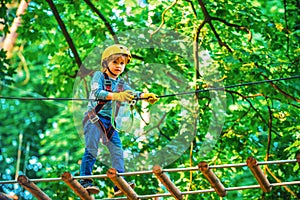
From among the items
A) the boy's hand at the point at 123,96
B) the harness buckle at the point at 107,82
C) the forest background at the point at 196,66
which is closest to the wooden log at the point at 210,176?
the boy's hand at the point at 123,96

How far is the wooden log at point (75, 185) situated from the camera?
6676 mm

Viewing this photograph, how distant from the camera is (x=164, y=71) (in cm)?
1008

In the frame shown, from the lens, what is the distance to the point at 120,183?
680 cm

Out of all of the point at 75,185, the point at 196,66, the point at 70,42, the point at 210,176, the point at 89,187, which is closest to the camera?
the point at 75,185

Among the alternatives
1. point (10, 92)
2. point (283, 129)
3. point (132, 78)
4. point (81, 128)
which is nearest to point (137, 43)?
point (132, 78)

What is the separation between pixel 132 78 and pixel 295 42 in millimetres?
1761

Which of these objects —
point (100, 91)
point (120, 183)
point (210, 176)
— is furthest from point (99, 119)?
point (210, 176)

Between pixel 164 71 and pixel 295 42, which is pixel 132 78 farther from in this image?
pixel 295 42

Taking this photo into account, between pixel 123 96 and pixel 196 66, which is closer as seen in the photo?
pixel 123 96

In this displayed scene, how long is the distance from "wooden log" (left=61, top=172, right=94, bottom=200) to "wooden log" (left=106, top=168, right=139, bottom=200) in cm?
25

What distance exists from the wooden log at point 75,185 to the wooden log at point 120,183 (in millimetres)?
246

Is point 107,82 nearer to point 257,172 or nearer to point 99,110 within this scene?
point 99,110

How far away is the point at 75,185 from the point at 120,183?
1.06 ft

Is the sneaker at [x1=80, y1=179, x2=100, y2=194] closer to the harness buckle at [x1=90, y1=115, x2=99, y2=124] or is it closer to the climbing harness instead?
the climbing harness
